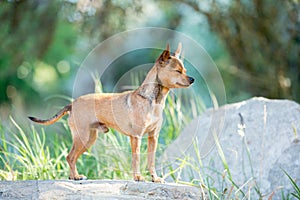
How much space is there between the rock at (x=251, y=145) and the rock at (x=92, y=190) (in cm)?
79

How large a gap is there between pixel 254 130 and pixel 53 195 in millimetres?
1854

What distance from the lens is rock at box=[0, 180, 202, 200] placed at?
269cm

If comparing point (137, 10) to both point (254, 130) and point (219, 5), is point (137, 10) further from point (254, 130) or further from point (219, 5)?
point (254, 130)

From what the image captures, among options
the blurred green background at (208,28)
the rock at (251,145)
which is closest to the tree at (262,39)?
the blurred green background at (208,28)

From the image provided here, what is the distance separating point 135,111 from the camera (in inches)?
115

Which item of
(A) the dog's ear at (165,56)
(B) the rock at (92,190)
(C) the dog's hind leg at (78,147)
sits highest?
(A) the dog's ear at (165,56)

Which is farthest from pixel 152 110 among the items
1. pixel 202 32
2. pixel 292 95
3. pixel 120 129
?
pixel 202 32

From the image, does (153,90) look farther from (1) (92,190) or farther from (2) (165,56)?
(1) (92,190)

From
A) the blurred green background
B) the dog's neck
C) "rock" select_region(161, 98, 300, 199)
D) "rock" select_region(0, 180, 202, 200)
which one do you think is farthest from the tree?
"rock" select_region(0, 180, 202, 200)

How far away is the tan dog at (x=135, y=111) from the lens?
9.53ft

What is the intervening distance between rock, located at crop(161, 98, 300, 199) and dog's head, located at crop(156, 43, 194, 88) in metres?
0.88

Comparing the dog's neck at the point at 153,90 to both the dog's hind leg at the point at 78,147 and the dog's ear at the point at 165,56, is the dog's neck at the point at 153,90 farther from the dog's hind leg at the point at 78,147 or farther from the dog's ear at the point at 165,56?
the dog's hind leg at the point at 78,147

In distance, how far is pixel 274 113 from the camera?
4.05m

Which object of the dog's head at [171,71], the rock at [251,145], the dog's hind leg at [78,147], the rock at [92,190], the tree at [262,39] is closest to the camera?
the rock at [92,190]
